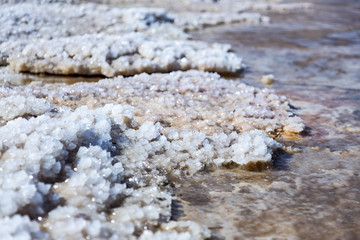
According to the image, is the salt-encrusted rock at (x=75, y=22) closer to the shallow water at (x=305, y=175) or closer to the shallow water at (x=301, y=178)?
the shallow water at (x=301, y=178)

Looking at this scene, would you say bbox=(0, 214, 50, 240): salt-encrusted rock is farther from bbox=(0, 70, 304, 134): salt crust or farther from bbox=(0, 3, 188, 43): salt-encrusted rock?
bbox=(0, 3, 188, 43): salt-encrusted rock

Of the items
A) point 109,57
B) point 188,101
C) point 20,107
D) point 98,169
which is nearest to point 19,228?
point 98,169

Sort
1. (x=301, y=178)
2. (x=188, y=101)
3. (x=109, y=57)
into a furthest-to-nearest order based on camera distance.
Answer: (x=109, y=57), (x=188, y=101), (x=301, y=178)

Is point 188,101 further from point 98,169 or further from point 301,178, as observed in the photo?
point 98,169

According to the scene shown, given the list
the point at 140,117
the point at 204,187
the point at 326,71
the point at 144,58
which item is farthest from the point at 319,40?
the point at 204,187

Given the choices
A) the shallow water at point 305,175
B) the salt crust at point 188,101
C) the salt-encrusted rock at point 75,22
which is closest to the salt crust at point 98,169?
the shallow water at point 305,175

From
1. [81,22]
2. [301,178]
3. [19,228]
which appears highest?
[81,22]

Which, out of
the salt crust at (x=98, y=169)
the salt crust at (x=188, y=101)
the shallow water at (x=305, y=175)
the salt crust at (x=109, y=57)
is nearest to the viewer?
the salt crust at (x=98, y=169)
